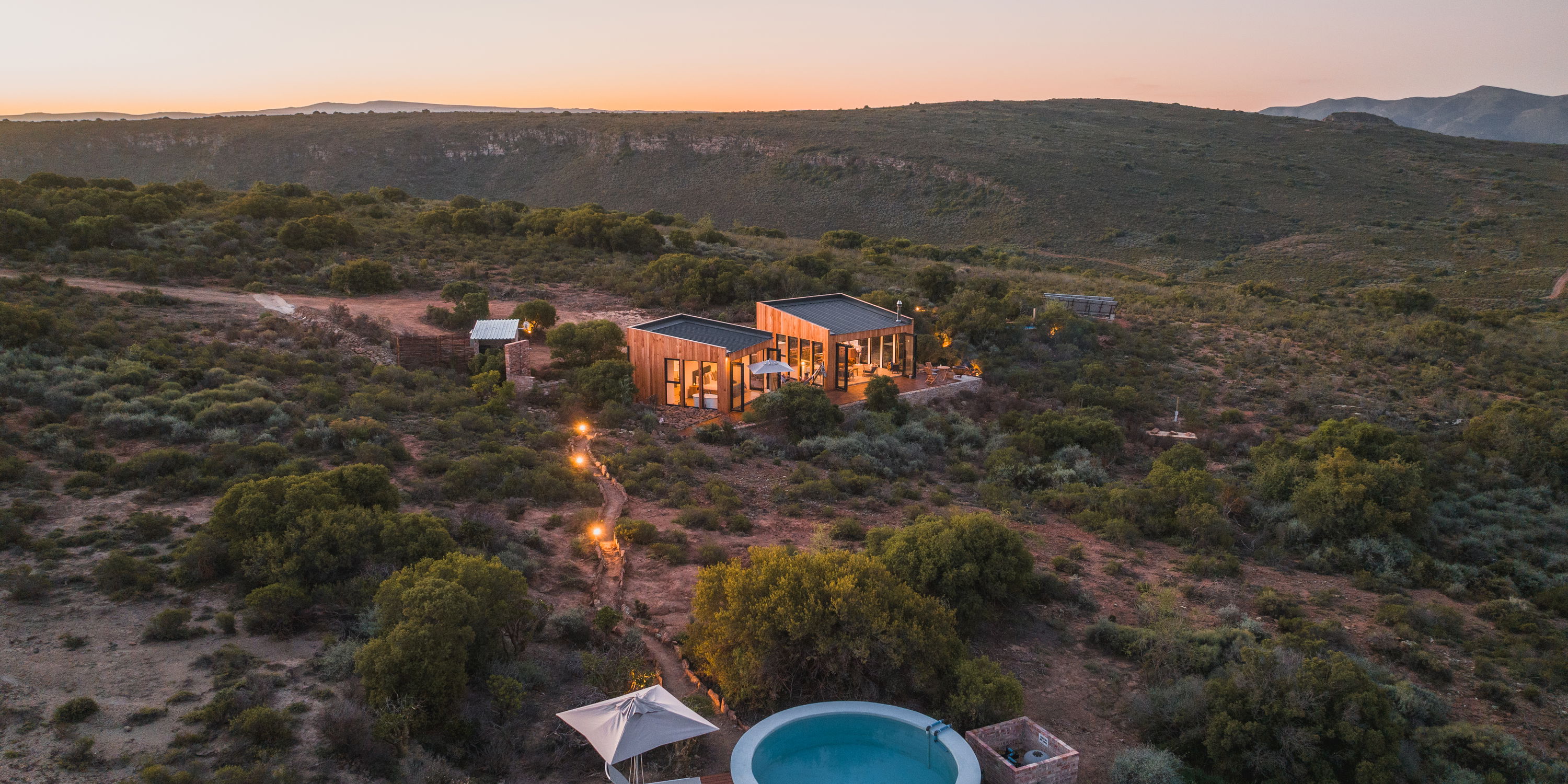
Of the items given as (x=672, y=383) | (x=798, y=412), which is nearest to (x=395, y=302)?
(x=672, y=383)

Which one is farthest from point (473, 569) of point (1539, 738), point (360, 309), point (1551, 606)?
point (360, 309)

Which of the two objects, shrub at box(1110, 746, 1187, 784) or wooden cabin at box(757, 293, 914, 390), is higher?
wooden cabin at box(757, 293, 914, 390)

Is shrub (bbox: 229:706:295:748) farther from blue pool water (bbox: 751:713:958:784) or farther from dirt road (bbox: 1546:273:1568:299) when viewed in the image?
dirt road (bbox: 1546:273:1568:299)

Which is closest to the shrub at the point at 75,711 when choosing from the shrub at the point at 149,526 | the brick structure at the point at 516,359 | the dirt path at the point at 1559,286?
the shrub at the point at 149,526

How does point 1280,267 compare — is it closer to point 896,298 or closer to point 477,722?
point 896,298

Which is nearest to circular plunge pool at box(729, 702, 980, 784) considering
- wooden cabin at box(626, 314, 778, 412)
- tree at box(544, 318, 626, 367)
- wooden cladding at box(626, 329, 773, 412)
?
wooden cabin at box(626, 314, 778, 412)

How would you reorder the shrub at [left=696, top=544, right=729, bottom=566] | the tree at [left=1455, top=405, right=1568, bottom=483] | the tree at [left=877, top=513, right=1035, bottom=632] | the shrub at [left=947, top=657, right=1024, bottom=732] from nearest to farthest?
the shrub at [left=947, top=657, right=1024, bottom=732], the tree at [left=877, top=513, right=1035, bottom=632], the shrub at [left=696, top=544, right=729, bottom=566], the tree at [left=1455, top=405, right=1568, bottom=483]
